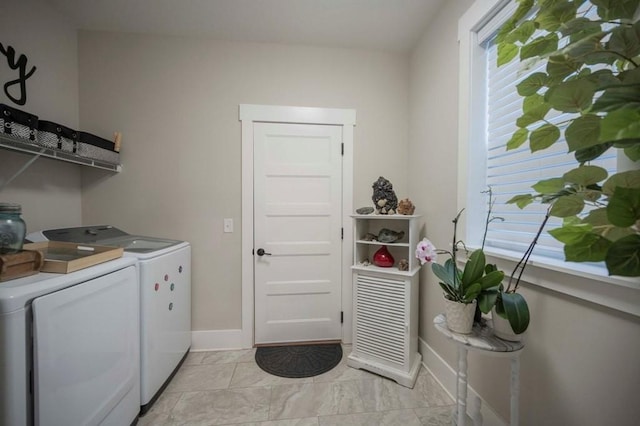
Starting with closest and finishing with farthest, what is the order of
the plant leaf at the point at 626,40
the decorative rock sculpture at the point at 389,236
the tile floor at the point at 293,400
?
the plant leaf at the point at 626,40 < the tile floor at the point at 293,400 < the decorative rock sculpture at the point at 389,236

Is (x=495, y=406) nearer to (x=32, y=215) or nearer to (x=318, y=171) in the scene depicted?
(x=318, y=171)

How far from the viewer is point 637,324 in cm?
69

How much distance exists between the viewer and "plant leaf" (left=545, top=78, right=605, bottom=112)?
1.63ft

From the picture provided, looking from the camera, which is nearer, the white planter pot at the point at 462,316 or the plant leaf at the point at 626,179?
the plant leaf at the point at 626,179

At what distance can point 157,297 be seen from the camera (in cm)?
139

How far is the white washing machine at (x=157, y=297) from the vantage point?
1.30 m

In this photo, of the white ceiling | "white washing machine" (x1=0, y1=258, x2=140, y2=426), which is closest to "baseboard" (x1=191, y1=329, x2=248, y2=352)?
"white washing machine" (x1=0, y1=258, x2=140, y2=426)

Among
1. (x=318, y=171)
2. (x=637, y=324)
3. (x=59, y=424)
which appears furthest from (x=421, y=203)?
(x=59, y=424)

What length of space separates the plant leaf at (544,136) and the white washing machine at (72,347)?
→ 5.51 ft

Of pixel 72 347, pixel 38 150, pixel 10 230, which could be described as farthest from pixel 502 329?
pixel 38 150

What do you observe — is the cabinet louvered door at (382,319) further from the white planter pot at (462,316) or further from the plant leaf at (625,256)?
the plant leaf at (625,256)

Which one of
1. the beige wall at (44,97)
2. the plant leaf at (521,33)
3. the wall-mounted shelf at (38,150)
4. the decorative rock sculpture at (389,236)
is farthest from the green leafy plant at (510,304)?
the beige wall at (44,97)

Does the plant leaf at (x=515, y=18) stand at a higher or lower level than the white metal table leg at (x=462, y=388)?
higher

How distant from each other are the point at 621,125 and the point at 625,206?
152 mm
